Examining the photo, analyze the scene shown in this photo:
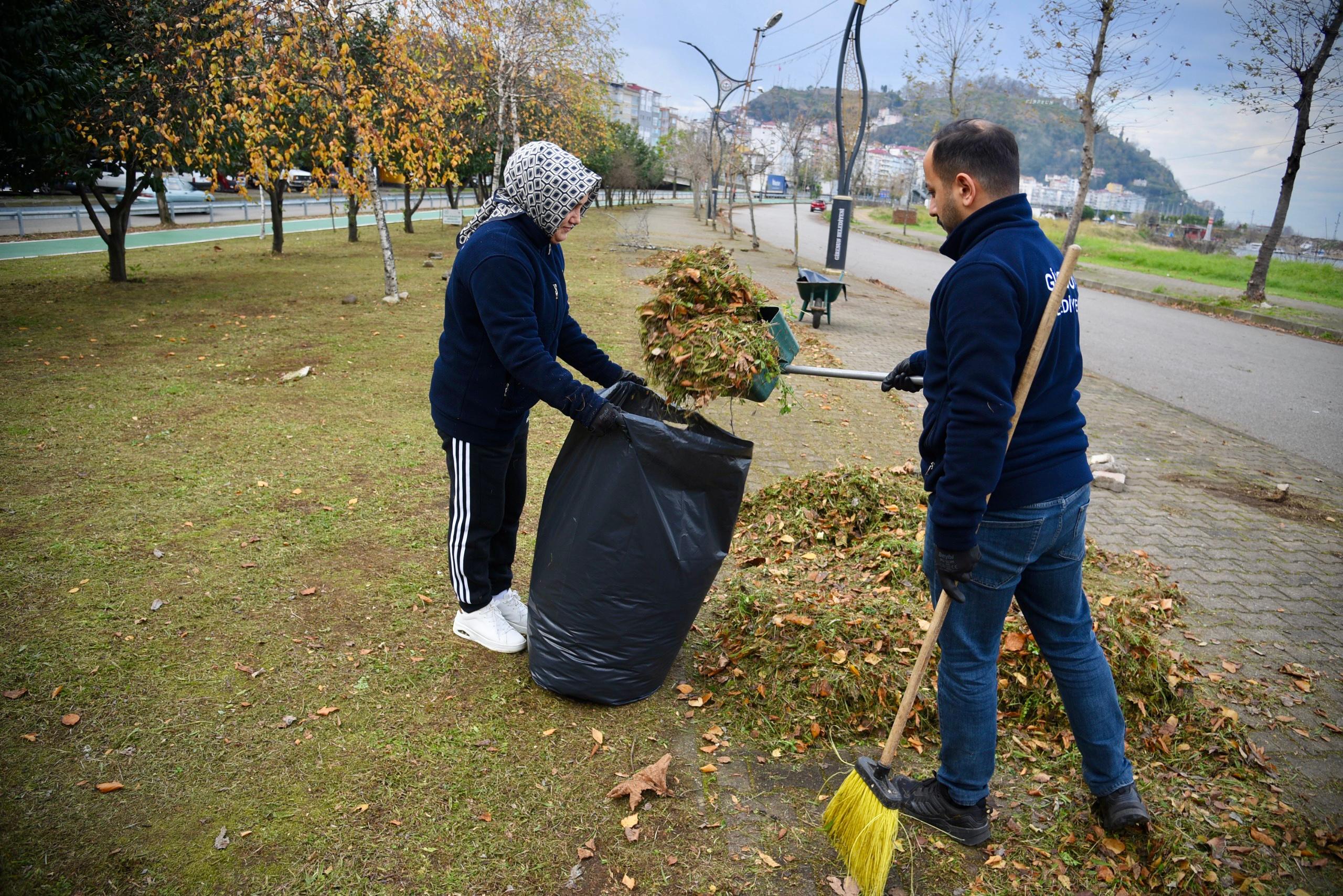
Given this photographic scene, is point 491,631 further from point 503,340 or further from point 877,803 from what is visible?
point 877,803

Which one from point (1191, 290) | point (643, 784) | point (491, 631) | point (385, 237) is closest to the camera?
point (643, 784)

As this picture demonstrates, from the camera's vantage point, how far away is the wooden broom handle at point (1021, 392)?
1907mm

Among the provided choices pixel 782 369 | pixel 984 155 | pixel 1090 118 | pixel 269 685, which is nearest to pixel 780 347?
pixel 782 369

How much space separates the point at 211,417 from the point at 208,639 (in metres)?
3.30

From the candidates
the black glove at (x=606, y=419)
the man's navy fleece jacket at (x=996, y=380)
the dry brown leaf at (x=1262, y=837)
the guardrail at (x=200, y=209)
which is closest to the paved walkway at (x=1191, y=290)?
the dry brown leaf at (x=1262, y=837)

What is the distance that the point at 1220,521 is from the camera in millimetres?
5207

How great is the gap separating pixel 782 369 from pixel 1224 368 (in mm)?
10375

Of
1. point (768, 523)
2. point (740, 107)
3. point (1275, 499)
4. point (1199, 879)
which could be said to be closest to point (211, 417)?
point (768, 523)

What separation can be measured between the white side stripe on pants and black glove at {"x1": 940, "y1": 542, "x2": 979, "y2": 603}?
1679 millimetres

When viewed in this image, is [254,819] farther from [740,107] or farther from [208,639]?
[740,107]

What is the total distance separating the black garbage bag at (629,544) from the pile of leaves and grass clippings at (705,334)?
143 millimetres

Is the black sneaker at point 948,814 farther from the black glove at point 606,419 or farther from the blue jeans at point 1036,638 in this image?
the black glove at point 606,419

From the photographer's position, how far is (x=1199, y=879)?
2260 mm

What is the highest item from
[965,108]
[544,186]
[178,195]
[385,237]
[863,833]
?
[965,108]
